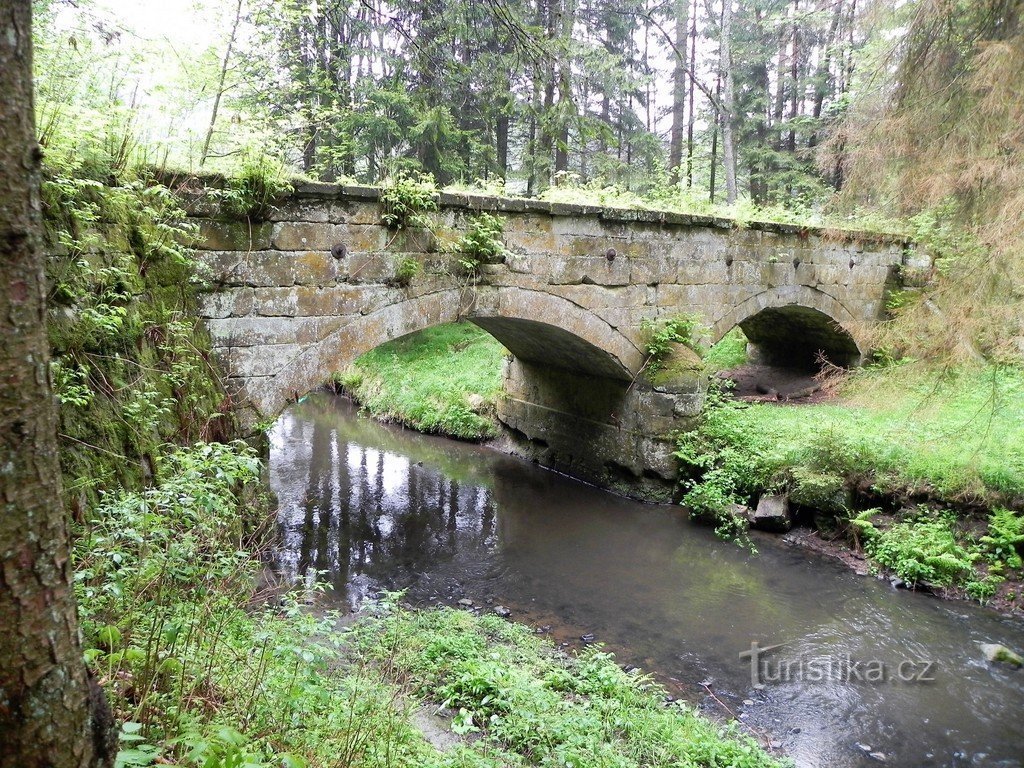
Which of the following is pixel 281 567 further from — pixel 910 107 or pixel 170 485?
pixel 910 107

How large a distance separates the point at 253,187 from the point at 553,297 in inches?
126

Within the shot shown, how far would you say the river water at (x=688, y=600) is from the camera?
14.0 ft

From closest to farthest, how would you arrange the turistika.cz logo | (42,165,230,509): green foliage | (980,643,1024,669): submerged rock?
(42,165,230,509): green foliage < the turistika.cz logo < (980,643,1024,669): submerged rock

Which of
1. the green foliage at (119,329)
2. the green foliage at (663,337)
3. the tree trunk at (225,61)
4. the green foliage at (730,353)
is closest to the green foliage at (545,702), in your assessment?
the green foliage at (119,329)

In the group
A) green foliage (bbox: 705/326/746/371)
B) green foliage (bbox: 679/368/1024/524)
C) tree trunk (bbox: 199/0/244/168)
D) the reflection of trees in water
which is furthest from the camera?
green foliage (bbox: 705/326/746/371)

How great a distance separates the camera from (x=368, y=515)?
782 cm

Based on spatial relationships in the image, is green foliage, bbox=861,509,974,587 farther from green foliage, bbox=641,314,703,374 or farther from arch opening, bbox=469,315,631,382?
arch opening, bbox=469,315,631,382

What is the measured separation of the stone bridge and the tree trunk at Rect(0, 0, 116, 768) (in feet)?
12.3

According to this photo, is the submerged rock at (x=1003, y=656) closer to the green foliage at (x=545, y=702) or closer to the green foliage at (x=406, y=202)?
the green foliage at (x=545, y=702)

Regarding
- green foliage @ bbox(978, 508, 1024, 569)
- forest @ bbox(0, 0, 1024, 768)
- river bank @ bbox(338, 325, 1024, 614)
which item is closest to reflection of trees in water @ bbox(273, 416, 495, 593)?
forest @ bbox(0, 0, 1024, 768)

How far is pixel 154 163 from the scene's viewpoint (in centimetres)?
455

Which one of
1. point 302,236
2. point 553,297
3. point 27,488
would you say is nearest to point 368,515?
point 553,297

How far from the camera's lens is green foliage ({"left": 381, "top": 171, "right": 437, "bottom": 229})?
5660 millimetres

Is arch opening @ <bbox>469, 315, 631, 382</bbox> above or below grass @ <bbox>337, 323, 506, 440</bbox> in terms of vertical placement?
above
